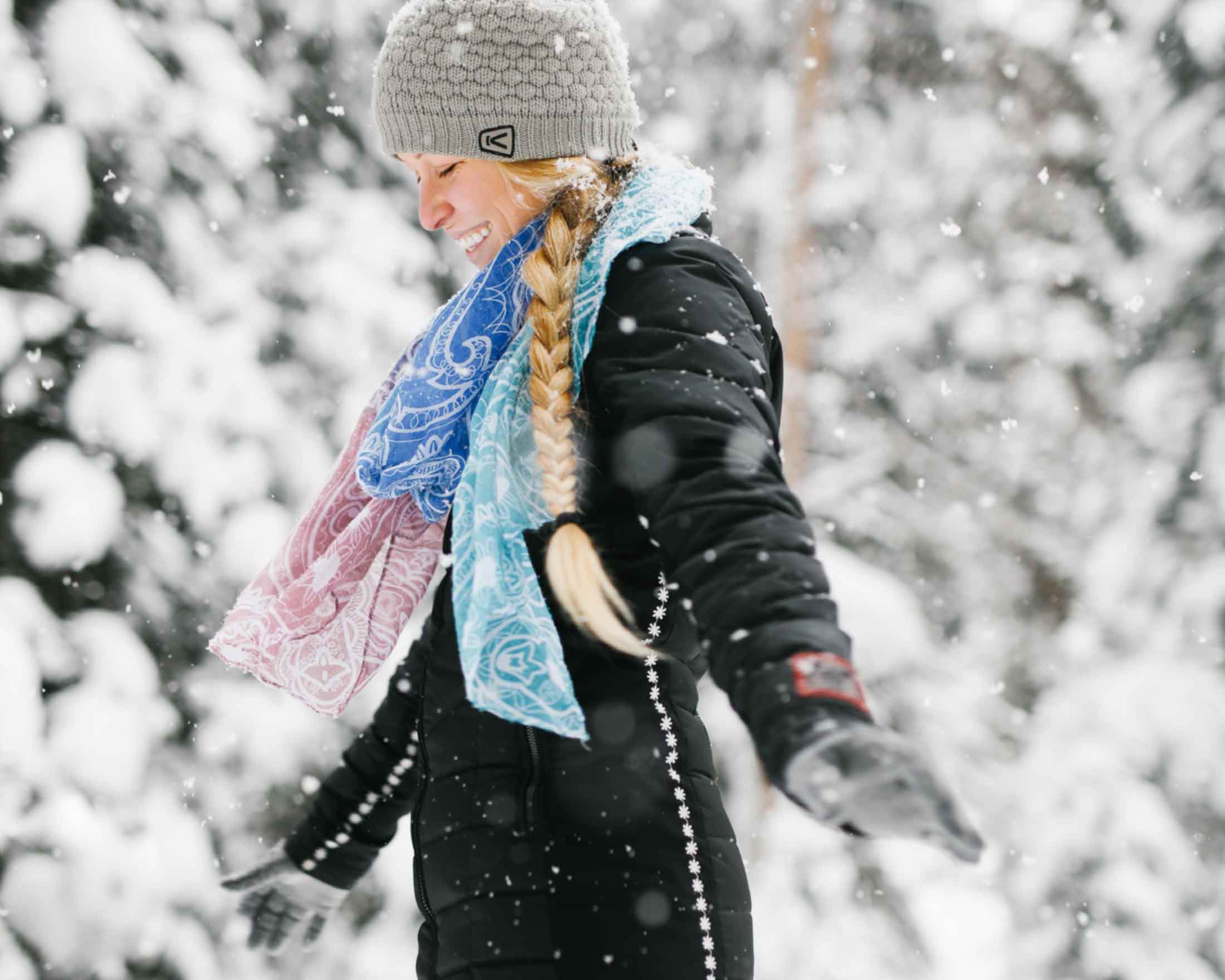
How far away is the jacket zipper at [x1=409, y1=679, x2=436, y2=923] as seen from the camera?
3.78ft

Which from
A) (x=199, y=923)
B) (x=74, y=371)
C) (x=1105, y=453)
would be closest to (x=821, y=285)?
(x=1105, y=453)

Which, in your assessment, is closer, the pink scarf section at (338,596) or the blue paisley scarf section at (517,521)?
the blue paisley scarf section at (517,521)

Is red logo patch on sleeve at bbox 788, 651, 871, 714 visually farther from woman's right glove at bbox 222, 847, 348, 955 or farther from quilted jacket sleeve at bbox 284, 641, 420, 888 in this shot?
woman's right glove at bbox 222, 847, 348, 955

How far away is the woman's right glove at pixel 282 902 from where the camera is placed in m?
1.61

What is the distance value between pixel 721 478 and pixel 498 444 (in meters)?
0.32

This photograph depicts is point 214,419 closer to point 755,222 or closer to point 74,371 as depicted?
point 74,371

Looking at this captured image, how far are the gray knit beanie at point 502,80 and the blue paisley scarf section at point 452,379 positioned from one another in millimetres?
139

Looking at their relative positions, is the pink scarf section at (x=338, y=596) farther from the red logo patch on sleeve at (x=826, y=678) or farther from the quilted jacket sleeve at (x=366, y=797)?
the red logo patch on sleeve at (x=826, y=678)

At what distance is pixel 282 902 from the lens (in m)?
1.65

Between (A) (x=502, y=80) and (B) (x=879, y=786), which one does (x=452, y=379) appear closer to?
(A) (x=502, y=80)

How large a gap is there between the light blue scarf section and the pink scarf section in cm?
15

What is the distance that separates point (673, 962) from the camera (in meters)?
1.00

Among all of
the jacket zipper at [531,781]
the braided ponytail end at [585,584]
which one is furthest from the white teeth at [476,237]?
the jacket zipper at [531,781]

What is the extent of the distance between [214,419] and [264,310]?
1.01 ft
